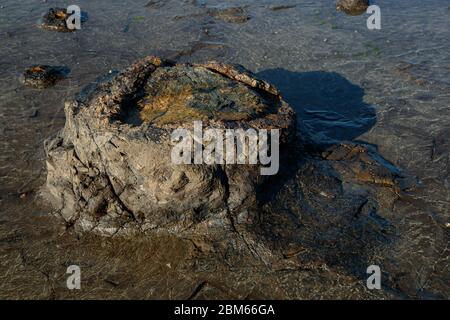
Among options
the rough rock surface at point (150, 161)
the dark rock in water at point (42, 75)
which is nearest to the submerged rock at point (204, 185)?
the rough rock surface at point (150, 161)

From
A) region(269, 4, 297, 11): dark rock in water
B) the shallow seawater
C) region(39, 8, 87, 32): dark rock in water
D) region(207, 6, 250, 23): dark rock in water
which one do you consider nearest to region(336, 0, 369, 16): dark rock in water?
the shallow seawater

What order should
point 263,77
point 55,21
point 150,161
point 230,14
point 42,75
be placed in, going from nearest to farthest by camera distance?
point 150,161
point 42,75
point 263,77
point 55,21
point 230,14

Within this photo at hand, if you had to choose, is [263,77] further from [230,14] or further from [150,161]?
[150,161]

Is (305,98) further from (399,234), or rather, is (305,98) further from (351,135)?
(399,234)

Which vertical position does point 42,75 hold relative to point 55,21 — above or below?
below

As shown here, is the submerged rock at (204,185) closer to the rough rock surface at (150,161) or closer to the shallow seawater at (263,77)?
the rough rock surface at (150,161)

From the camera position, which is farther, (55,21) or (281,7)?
(281,7)

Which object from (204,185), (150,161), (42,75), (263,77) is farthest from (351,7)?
(150,161)
